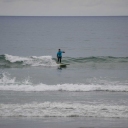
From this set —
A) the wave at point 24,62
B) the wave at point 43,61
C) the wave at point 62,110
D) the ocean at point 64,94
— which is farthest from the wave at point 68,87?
the wave at point 43,61

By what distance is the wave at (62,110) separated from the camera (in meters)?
14.8

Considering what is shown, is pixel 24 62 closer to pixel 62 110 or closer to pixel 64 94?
pixel 64 94

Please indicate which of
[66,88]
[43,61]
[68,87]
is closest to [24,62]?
[43,61]

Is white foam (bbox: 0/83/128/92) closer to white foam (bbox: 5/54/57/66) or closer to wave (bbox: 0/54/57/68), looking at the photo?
wave (bbox: 0/54/57/68)

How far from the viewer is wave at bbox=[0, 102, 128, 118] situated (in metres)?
14.8

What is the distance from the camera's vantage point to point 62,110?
50.6 feet

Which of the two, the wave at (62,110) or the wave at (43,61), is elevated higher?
the wave at (43,61)

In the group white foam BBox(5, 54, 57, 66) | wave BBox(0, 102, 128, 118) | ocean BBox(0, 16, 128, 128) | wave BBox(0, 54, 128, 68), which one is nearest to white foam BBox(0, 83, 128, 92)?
ocean BBox(0, 16, 128, 128)

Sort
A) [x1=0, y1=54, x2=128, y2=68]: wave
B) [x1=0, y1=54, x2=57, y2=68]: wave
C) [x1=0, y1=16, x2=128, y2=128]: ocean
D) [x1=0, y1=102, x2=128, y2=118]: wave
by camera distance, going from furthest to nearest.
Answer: [x1=0, y1=54, x2=128, y2=68]: wave → [x1=0, y1=54, x2=57, y2=68]: wave → [x1=0, y1=102, x2=128, y2=118]: wave → [x1=0, y1=16, x2=128, y2=128]: ocean

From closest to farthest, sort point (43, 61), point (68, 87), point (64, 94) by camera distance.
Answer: point (64, 94)
point (68, 87)
point (43, 61)

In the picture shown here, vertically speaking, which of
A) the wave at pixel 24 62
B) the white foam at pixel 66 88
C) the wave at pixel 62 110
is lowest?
the wave at pixel 62 110

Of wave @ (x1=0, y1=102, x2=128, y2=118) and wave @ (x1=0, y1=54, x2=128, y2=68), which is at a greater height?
wave @ (x1=0, y1=54, x2=128, y2=68)

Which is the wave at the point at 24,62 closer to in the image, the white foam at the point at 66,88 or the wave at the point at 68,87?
the wave at the point at 68,87

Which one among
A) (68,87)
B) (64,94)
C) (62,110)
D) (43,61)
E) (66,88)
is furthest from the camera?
(43,61)
